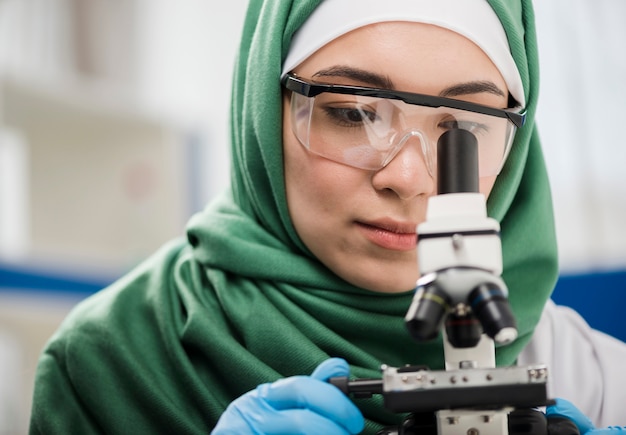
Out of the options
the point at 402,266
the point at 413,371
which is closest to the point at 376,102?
the point at 402,266

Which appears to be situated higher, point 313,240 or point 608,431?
point 313,240

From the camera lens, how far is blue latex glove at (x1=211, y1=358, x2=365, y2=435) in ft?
3.48

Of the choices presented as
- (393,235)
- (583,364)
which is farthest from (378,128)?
(583,364)

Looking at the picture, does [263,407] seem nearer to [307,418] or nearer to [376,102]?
[307,418]

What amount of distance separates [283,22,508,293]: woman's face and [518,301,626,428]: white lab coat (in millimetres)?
412

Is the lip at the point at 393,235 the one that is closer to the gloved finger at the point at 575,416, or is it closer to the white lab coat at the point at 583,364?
the gloved finger at the point at 575,416

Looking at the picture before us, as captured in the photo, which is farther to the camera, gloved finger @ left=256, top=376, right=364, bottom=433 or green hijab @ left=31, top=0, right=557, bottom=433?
green hijab @ left=31, top=0, right=557, bottom=433

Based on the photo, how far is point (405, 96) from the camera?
48.0 inches

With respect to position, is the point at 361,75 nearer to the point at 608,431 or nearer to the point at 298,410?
the point at 298,410

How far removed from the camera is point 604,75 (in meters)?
3.25

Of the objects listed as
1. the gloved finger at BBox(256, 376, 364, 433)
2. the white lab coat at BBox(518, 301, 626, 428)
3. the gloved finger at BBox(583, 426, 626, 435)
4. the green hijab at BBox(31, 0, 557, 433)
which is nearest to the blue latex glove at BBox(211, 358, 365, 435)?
the gloved finger at BBox(256, 376, 364, 433)

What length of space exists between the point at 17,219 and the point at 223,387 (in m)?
4.02

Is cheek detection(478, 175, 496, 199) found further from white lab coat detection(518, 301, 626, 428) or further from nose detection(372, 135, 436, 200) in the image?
white lab coat detection(518, 301, 626, 428)

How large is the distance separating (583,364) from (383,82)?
746 millimetres
